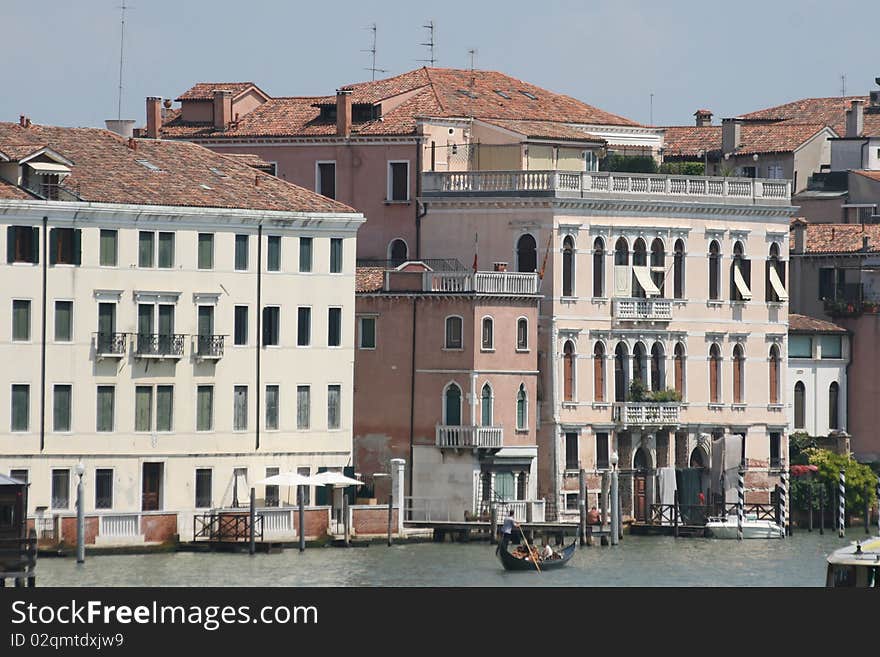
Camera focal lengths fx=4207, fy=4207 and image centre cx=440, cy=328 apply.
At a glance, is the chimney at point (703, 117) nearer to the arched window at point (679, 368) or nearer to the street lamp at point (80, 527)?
the arched window at point (679, 368)

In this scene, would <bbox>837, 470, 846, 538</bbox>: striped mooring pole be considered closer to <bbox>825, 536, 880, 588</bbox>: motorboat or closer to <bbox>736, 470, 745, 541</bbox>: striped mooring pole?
<bbox>736, 470, 745, 541</bbox>: striped mooring pole

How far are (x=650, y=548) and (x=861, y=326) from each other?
15.2 m

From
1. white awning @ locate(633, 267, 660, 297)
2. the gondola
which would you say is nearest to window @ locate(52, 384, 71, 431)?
the gondola

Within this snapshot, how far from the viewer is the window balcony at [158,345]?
275 ft

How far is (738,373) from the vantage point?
322ft

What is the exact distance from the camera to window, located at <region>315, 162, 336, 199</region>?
95.2m

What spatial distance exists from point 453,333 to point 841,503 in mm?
10936

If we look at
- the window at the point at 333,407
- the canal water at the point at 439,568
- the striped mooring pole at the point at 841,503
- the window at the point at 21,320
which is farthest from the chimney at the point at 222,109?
the window at the point at 21,320

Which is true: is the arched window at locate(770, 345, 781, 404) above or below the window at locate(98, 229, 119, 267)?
below

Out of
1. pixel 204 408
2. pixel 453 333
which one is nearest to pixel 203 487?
pixel 204 408

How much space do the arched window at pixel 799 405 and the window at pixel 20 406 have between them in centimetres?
2535

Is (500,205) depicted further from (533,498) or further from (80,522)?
(80,522)

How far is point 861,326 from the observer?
10175 centimetres

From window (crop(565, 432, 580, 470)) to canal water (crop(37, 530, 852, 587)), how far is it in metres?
4.08
